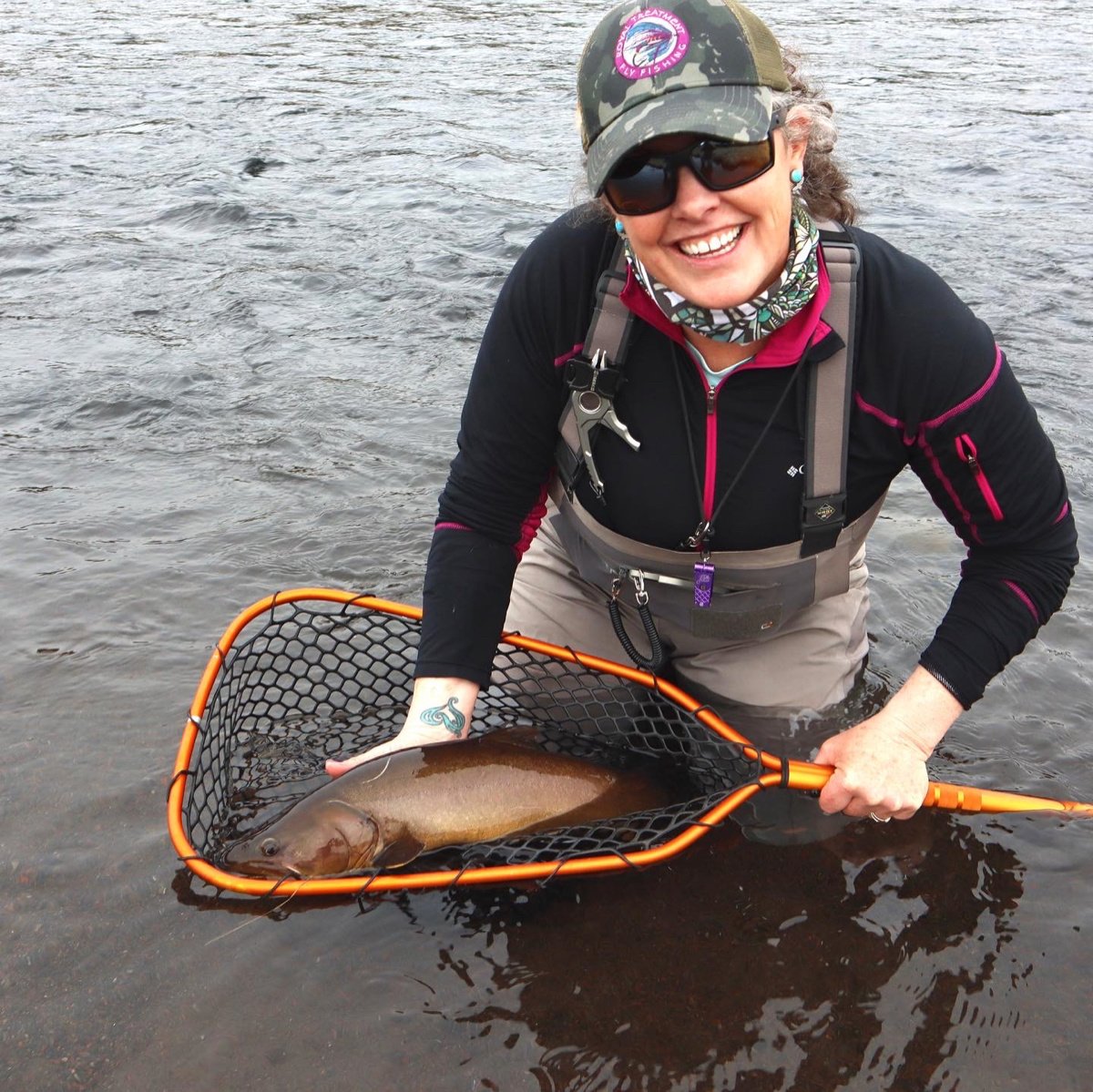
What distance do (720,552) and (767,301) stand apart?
0.73 m

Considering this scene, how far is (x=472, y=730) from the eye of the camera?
3729 millimetres

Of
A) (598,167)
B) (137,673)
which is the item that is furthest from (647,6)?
(137,673)

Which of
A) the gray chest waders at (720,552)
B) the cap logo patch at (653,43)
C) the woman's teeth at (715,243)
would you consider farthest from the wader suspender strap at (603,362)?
the cap logo patch at (653,43)

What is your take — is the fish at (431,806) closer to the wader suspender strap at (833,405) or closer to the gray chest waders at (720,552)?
the gray chest waders at (720,552)

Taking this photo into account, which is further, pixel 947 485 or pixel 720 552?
pixel 720 552

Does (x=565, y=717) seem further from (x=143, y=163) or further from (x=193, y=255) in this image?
(x=143, y=163)

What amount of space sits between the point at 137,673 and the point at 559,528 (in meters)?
1.53

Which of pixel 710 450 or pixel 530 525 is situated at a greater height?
pixel 710 450

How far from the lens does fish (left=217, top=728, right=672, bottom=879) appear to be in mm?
2939

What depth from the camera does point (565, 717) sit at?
3.67 meters

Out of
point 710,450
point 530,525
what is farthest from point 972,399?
point 530,525

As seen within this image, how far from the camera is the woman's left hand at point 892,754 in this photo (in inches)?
112

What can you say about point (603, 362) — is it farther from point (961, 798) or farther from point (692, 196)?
point (961, 798)

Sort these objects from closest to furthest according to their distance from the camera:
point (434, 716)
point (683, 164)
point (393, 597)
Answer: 1. point (683, 164)
2. point (434, 716)
3. point (393, 597)
